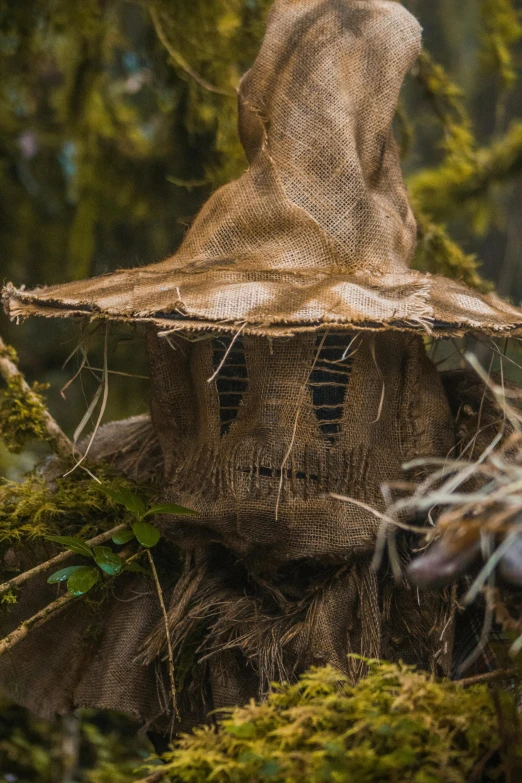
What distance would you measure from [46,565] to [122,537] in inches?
5.0

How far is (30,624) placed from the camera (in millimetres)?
1255

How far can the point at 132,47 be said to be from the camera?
2.73 metres

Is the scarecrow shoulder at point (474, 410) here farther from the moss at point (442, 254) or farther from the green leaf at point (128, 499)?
the moss at point (442, 254)

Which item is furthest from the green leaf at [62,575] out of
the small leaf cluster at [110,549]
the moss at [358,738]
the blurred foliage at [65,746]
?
the blurred foliage at [65,746]

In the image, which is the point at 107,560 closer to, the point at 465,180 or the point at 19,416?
the point at 19,416

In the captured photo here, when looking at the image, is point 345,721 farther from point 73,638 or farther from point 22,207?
point 22,207

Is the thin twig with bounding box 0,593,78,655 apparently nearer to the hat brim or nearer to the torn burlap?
the torn burlap

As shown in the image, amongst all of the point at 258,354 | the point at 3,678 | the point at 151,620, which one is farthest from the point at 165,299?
the point at 3,678

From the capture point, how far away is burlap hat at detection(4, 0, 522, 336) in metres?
1.10

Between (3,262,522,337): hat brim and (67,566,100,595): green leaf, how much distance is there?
0.39 m

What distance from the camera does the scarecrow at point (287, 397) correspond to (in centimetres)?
119

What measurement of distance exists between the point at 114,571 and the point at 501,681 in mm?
573

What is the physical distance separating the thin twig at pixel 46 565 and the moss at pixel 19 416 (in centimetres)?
26

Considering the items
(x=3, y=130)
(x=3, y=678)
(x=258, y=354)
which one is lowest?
(x=3, y=678)
